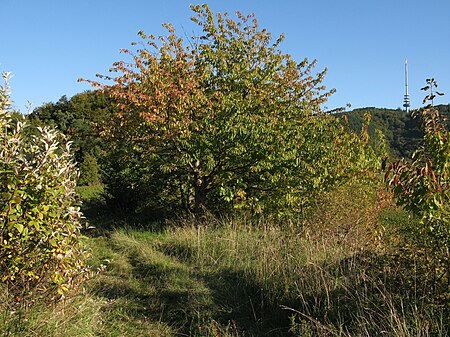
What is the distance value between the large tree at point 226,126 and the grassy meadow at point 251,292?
2.17 metres

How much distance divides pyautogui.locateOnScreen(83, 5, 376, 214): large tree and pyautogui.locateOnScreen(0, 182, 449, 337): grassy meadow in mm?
2174

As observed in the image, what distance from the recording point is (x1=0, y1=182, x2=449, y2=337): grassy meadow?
12.7 ft

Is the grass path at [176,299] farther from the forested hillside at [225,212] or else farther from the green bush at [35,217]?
the green bush at [35,217]

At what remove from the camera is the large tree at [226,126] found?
9672mm

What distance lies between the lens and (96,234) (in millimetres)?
10773

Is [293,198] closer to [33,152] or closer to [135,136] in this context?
[135,136]

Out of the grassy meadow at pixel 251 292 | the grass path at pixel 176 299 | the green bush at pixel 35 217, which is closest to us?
Answer: the green bush at pixel 35 217

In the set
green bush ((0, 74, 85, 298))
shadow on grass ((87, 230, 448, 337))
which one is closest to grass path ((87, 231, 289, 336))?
shadow on grass ((87, 230, 448, 337))

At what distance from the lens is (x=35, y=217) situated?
12.3 ft

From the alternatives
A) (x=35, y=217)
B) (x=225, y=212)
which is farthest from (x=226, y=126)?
(x=35, y=217)

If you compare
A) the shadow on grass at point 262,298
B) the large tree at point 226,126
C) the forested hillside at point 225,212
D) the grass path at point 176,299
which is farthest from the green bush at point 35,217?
the large tree at point 226,126

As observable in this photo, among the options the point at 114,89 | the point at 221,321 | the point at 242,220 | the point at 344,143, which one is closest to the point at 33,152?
the point at 221,321

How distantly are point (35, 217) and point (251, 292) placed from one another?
3135 mm

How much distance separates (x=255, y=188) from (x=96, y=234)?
4.04m
